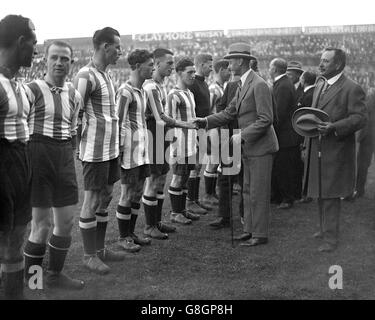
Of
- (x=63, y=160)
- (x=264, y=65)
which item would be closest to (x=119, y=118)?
(x=63, y=160)

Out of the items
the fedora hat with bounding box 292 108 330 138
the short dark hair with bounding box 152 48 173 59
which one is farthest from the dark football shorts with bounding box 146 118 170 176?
the fedora hat with bounding box 292 108 330 138

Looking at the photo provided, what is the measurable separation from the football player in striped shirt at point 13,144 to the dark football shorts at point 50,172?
0.49 metres

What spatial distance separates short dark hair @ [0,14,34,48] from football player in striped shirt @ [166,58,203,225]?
3.24 m

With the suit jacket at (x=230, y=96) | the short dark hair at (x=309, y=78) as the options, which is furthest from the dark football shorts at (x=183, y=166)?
the short dark hair at (x=309, y=78)

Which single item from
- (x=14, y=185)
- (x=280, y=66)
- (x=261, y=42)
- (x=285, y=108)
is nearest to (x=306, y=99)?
(x=285, y=108)

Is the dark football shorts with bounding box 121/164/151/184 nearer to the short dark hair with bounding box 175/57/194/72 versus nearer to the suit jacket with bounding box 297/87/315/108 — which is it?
the short dark hair with bounding box 175/57/194/72

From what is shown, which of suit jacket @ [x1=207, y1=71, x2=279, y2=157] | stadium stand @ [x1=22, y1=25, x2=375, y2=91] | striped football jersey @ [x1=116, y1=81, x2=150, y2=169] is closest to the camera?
striped football jersey @ [x1=116, y1=81, x2=150, y2=169]

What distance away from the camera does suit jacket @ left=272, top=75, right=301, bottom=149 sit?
7.34 meters

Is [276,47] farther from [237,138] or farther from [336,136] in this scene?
[336,136]

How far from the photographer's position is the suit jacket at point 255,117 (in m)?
5.34

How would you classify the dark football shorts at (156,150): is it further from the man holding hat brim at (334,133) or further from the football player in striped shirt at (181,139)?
the man holding hat brim at (334,133)

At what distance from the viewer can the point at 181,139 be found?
6.48m

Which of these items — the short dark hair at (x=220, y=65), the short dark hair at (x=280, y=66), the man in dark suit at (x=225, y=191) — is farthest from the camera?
the short dark hair at (x=220, y=65)

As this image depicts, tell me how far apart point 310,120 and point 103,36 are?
243 centimetres
